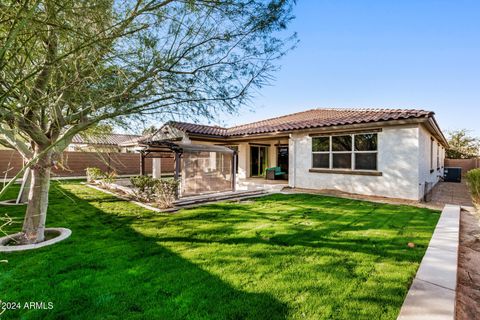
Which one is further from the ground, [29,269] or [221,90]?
[221,90]

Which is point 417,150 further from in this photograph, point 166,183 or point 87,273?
point 87,273

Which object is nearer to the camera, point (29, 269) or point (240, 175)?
point (29, 269)

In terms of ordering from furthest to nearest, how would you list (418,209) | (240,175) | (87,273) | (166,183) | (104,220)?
(240,175), (166,183), (418,209), (104,220), (87,273)

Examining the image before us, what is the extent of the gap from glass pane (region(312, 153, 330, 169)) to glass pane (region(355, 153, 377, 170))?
4.51 feet

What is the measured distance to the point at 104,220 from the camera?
270 inches

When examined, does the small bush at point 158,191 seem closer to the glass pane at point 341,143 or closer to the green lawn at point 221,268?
the green lawn at point 221,268

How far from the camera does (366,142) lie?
10.9 metres

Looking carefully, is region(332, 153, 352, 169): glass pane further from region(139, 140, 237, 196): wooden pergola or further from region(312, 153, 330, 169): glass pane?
region(139, 140, 237, 196): wooden pergola

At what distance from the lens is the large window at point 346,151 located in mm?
10773

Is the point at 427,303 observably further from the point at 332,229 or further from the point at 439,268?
the point at 332,229

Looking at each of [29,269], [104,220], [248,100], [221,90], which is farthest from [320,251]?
[104,220]

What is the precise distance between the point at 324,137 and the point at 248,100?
870cm

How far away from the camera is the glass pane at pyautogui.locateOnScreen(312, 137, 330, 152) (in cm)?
1209

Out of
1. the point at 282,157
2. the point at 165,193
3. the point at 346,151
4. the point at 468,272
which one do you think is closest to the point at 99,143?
the point at 165,193
